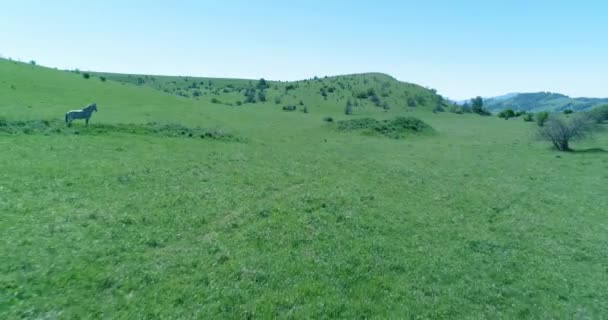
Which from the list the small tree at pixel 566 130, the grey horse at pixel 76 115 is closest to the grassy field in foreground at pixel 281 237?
the grey horse at pixel 76 115

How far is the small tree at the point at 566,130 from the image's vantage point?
36.4 m

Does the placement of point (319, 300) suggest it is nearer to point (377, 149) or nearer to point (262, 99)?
point (377, 149)

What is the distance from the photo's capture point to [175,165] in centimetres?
2036

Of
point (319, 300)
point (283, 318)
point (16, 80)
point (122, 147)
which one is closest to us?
point (283, 318)

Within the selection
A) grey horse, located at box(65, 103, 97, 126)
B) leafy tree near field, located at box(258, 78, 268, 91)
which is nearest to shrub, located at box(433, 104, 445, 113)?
leafy tree near field, located at box(258, 78, 268, 91)

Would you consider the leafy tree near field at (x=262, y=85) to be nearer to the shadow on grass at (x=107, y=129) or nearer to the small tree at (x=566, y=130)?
the shadow on grass at (x=107, y=129)

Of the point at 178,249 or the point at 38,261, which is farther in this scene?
the point at 178,249

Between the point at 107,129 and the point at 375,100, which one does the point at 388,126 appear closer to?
the point at 107,129

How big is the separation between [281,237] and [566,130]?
40.5 metres

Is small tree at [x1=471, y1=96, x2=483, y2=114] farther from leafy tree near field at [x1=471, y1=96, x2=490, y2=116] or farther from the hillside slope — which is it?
the hillside slope

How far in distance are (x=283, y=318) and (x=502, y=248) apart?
9026mm

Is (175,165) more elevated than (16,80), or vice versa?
(16,80)

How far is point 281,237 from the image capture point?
36.8 ft

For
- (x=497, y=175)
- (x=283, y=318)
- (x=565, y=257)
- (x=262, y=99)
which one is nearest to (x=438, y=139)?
(x=497, y=175)
